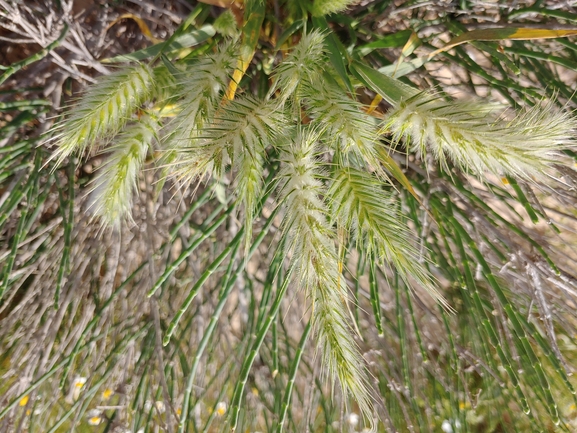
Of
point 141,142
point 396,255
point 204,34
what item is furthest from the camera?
point 204,34

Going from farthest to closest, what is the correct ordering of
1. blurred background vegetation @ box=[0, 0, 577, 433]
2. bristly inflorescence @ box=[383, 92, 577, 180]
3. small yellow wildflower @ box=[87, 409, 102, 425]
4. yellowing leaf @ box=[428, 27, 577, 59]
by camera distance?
1. small yellow wildflower @ box=[87, 409, 102, 425]
2. blurred background vegetation @ box=[0, 0, 577, 433]
3. yellowing leaf @ box=[428, 27, 577, 59]
4. bristly inflorescence @ box=[383, 92, 577, 180]

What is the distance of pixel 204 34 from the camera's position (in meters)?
0.73

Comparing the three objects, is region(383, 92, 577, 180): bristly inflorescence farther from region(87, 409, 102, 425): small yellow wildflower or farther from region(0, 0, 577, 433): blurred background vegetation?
region(87, 409, 102, 425): small yellow wildflower

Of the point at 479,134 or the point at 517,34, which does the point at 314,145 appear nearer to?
the point at 479,134

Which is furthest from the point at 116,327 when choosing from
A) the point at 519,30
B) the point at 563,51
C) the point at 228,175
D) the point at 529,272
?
the point at 563,51

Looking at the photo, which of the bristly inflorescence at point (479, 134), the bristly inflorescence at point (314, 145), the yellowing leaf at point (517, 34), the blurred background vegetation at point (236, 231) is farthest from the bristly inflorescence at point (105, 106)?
the yellowing leaf at point (517, 34)

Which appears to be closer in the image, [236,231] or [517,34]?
[517,34]

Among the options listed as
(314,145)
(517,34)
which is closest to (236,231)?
(314,145)

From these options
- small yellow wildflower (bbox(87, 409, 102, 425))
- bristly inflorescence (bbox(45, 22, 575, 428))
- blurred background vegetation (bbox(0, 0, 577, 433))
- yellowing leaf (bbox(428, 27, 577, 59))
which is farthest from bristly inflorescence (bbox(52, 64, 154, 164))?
small yellow wildflower (bbox(87, 409, 102, 425))

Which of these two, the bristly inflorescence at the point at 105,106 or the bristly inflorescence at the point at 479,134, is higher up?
the bristly inflorescence at the point at 479,134

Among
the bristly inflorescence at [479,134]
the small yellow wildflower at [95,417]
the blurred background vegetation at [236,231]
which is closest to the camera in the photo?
the bristly inflorescence at [479,134]

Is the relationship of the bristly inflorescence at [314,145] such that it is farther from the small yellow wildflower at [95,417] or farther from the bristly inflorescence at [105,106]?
the small yellow wildflower at [95,417]

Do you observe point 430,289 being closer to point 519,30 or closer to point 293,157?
point 293,157

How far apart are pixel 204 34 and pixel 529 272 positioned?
0.68 m
